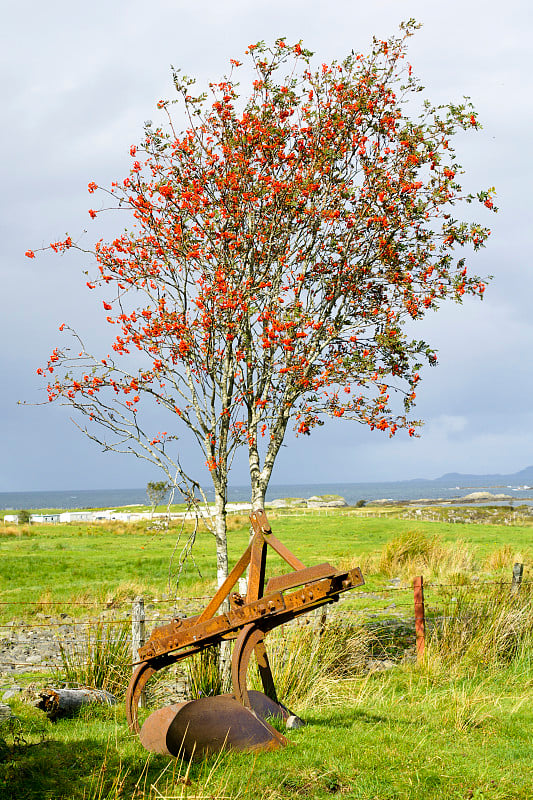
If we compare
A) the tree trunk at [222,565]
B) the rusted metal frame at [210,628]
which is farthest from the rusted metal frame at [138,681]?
the tree trunk at [222,565]

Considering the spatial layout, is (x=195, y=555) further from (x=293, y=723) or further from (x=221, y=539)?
(x=293, y=723)

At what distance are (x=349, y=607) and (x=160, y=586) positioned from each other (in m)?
9.39

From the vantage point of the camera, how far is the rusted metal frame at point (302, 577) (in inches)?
288

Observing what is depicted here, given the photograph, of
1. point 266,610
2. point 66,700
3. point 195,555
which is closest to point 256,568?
point 266,610

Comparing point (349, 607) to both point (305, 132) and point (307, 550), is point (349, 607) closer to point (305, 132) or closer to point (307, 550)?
point (305, 132)

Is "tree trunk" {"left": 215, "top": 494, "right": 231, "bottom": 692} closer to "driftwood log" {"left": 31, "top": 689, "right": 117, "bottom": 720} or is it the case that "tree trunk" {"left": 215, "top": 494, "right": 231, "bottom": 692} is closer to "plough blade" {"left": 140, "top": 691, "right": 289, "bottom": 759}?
"driftwood log" {"left": 31, "top": 689, "right": 117, "bottom": 720}

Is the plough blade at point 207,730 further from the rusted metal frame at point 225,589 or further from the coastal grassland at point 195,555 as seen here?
the coastal grassland at point 195,555

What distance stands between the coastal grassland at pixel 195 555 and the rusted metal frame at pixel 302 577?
7.48 feet

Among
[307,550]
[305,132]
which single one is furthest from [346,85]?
[307,550]

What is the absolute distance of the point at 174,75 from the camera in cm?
1199

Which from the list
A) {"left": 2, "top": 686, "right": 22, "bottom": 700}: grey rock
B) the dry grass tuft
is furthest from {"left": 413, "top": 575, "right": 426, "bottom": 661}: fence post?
the dry grass tuft

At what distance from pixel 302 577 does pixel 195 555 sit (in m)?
27.4

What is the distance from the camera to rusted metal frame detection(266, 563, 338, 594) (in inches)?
288

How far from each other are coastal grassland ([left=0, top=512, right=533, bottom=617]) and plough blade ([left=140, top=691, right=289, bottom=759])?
2.81m
